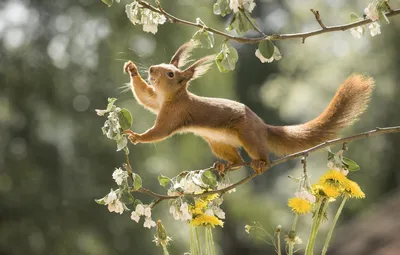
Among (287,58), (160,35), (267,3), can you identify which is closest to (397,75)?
(287,58)

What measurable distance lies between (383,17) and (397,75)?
16.5 feet

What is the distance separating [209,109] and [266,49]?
0.27 m

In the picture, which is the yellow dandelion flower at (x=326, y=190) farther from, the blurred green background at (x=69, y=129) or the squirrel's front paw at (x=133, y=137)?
the blurred green background at (x=69, y=129)

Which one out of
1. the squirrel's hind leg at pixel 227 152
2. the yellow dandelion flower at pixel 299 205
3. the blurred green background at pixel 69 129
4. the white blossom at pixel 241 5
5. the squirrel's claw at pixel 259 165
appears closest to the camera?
the white blossom at pixel 241 5

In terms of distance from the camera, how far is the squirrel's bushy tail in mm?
1197

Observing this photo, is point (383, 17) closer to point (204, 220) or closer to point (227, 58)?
point (227, 58)

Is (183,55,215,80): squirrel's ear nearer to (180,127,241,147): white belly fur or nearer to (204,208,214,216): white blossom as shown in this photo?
(180,127,241,147): white belly fur

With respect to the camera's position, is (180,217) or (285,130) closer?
(180,217)

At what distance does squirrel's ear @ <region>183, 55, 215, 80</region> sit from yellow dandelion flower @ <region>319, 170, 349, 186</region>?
259 millimetres

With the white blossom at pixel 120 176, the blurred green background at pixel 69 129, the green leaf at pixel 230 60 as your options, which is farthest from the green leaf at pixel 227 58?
the blurred green background at pixel 69 129

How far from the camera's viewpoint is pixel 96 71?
3.86 m

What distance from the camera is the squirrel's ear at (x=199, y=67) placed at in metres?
1.13

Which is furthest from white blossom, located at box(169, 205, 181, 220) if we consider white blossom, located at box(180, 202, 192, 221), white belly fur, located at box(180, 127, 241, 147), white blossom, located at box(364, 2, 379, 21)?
white blossom, located at box(364, 2, 379, 21)

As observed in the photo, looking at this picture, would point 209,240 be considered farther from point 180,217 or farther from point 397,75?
point 397,75
